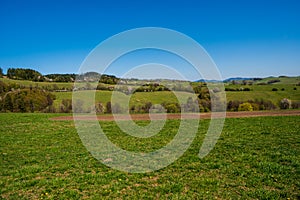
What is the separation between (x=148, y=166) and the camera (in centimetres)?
1049

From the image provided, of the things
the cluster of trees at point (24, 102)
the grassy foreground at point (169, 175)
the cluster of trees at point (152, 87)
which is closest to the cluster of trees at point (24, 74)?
the cluster of trees at point (24, 102)

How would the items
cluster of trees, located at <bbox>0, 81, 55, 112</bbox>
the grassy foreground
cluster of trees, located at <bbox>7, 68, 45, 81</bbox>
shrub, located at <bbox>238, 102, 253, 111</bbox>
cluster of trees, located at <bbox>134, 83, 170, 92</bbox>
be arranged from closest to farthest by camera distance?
the grassy foreground, shrub, located at <bbox>238, 102, 253, 111</bbox>, cluster of trees, located at <bbox>134, 83, 170, 92</bbox>, cluster of trees, located at <bbox>0, 81, 55, 112</bbox>, cluster of trees, located at <bbox>7, 68, 45, 81</bbox>

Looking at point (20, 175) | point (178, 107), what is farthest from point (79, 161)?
point (178, 107)

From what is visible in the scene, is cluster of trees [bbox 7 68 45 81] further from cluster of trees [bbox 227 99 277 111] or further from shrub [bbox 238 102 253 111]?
shrub [bbox 238 102 253 111]

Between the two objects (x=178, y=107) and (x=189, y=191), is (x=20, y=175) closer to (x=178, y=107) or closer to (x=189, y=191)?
(x=189, y=191)

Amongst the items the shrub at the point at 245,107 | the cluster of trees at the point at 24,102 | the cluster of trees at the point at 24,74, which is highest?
the cluster of trees at the point at 24,74

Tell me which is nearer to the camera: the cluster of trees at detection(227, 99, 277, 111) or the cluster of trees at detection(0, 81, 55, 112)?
the cluster of trees at detection(227, 99, 277, 111)

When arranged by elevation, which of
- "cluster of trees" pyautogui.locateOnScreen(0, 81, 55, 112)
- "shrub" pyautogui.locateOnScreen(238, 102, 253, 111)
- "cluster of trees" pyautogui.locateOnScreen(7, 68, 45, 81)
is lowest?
"shrub" pyautogui.locateOnScreen(238, 102, 253, 111)

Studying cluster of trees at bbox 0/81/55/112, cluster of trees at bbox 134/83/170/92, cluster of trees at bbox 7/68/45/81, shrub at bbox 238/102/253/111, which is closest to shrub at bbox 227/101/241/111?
shrub at bbox 238/102/253/111

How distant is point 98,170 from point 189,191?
4.22m

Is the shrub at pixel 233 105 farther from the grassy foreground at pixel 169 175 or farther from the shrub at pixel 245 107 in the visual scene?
the grassy foreground at pixel 169 175

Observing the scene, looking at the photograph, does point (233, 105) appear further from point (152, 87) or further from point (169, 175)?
point (169, 175)

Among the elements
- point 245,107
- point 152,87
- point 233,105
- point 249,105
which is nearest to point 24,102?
point 152,87

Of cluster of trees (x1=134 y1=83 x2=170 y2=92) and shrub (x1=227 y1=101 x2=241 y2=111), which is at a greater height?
cluster of trees (x1=134 y1=83 x2=170 y2=92)
